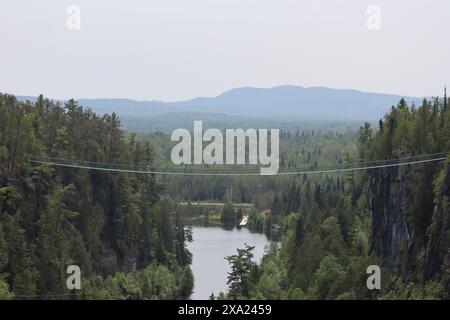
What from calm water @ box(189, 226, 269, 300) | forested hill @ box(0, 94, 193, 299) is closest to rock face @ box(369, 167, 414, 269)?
calm water @ box(189, 226, 269, 300)

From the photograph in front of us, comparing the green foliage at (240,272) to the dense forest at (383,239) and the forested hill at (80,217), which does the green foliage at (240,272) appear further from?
the forested hill at (80,217)

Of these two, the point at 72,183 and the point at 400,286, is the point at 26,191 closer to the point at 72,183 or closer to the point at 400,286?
the point at 72,183

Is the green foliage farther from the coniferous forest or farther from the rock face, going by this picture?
the rock face

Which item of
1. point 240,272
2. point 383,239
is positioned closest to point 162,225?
point 240,272
